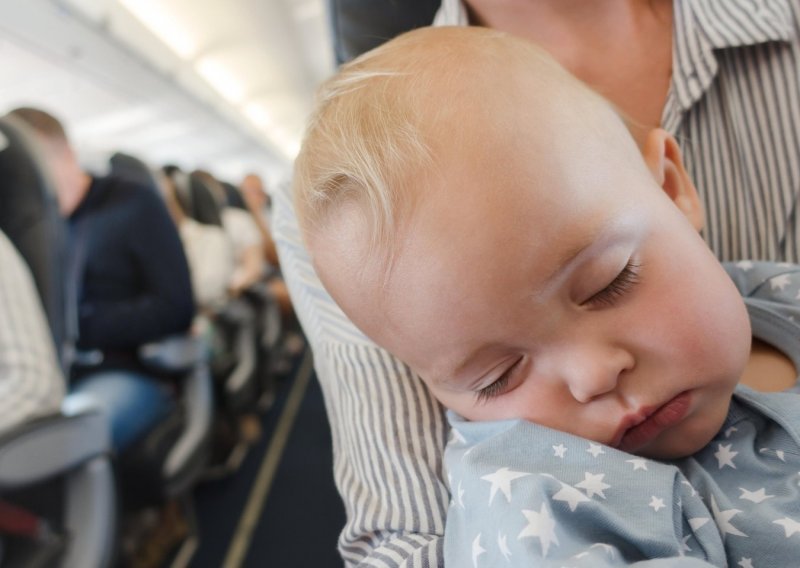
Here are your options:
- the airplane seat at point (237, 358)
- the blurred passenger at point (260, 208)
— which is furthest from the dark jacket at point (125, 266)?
the blurred passenger at point (260, 208)

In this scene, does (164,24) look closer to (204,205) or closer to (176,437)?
(204,205)

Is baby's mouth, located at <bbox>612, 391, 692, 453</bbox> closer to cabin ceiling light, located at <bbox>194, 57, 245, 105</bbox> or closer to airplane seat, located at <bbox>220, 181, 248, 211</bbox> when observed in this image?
airplane seat, located at <bbox>220, 181, 248, 211</bbox>

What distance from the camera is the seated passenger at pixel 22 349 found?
962 millimetres

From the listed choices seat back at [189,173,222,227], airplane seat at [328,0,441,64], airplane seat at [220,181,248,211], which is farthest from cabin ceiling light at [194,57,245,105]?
airplane seat at [328,0,441,64]

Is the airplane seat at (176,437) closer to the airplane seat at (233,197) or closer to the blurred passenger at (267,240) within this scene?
the blurred passenger at (267,240)

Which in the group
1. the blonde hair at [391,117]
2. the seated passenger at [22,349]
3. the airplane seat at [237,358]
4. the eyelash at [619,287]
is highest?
the blonde hair at [391,117]

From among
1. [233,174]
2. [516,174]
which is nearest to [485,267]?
[516,174]

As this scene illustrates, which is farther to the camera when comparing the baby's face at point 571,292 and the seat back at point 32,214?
the seat back at point 32,214

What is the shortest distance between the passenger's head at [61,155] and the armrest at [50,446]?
0.91m

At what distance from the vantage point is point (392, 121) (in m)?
0.49

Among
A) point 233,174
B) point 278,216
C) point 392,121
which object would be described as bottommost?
point 233,174

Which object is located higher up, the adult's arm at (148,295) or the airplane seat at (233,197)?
the adult's arm at (148,295)

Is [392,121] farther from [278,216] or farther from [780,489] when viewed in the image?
[780,489]

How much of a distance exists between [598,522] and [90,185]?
5.89ft
